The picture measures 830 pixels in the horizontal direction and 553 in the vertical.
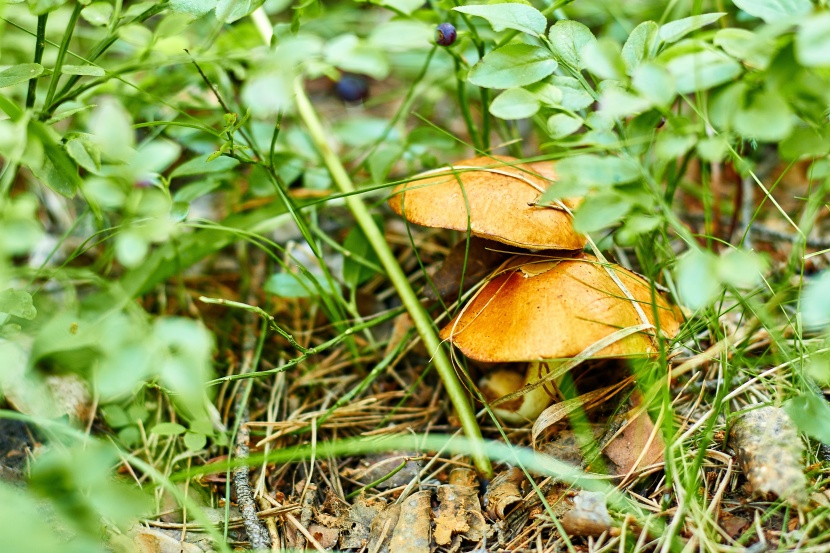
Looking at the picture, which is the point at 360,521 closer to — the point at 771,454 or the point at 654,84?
the point at 771,454

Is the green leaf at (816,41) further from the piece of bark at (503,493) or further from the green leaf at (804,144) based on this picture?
the piece of bark at (503,493)

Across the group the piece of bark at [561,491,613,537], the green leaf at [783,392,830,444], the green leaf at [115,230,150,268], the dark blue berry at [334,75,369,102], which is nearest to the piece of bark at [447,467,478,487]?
the piece of bark at [561,491,613,537]

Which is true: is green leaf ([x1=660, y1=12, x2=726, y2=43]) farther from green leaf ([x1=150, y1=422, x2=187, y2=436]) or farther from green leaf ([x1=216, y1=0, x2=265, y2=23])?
green leaf ([x1=150, y1=422, x2=187, y2=436])

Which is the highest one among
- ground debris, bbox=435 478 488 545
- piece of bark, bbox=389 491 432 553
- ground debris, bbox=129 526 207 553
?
ground debris, bbox=129 526 207 553

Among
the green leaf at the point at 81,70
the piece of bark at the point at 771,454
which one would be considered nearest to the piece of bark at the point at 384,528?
the piece of bark at the point at 771,454

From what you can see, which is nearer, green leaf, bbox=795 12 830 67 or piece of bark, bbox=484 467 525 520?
green leaf, bbox=795 12 830 67

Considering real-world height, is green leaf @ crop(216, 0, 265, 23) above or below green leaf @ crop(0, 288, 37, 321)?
above
